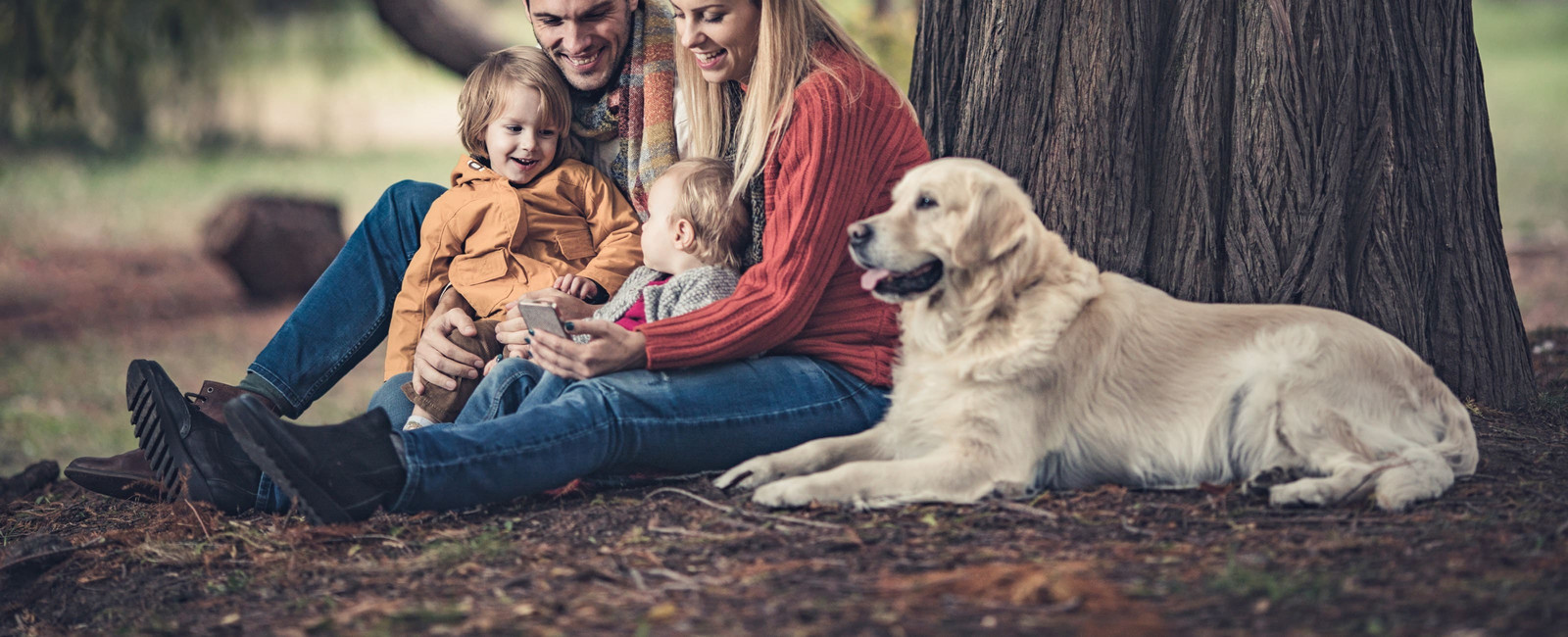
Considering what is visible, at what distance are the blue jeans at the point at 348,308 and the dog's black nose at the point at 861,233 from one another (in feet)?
6.17

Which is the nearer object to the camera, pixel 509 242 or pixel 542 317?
pixel 542 317

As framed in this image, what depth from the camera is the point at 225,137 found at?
18.6 metres

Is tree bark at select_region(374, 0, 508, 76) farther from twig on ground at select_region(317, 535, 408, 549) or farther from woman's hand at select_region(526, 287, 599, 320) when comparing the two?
twig on ground at select_region(317, 535, 408, 549)

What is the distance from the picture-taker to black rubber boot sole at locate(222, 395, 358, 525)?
2896 mm

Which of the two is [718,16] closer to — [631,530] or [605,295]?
[605,295]

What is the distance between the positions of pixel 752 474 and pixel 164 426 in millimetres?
1694

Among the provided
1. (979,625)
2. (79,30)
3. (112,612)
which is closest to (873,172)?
(979,625)

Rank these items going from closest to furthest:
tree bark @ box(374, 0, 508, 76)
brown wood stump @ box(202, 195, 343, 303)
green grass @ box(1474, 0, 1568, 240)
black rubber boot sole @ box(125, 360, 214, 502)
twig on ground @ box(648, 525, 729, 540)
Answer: twig on ground @ box(648, 525, 729, 540)
black rubber boot sole @ box(125, 360, 214, 502)
tree bark @ box(374, 0, 508, 76)
brown wood stump @ box(202, 195, 343, 303)
green grass @ box(1474, 0, 1568, 240)

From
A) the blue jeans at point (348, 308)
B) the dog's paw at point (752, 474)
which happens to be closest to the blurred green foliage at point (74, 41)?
the blue jeans at point (348, 308)

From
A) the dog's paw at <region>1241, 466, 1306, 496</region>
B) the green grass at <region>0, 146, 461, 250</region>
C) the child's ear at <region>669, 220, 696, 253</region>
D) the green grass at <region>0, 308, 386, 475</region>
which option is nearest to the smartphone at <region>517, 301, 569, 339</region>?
the child's ear at <region>669, 220, 696, 253</region>

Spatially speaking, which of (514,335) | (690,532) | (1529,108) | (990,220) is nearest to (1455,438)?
(990,220)

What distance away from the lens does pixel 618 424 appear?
3197 millimetres

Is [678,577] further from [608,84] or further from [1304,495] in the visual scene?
[608,84]

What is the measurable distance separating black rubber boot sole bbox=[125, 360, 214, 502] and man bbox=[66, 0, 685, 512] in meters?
0.28
